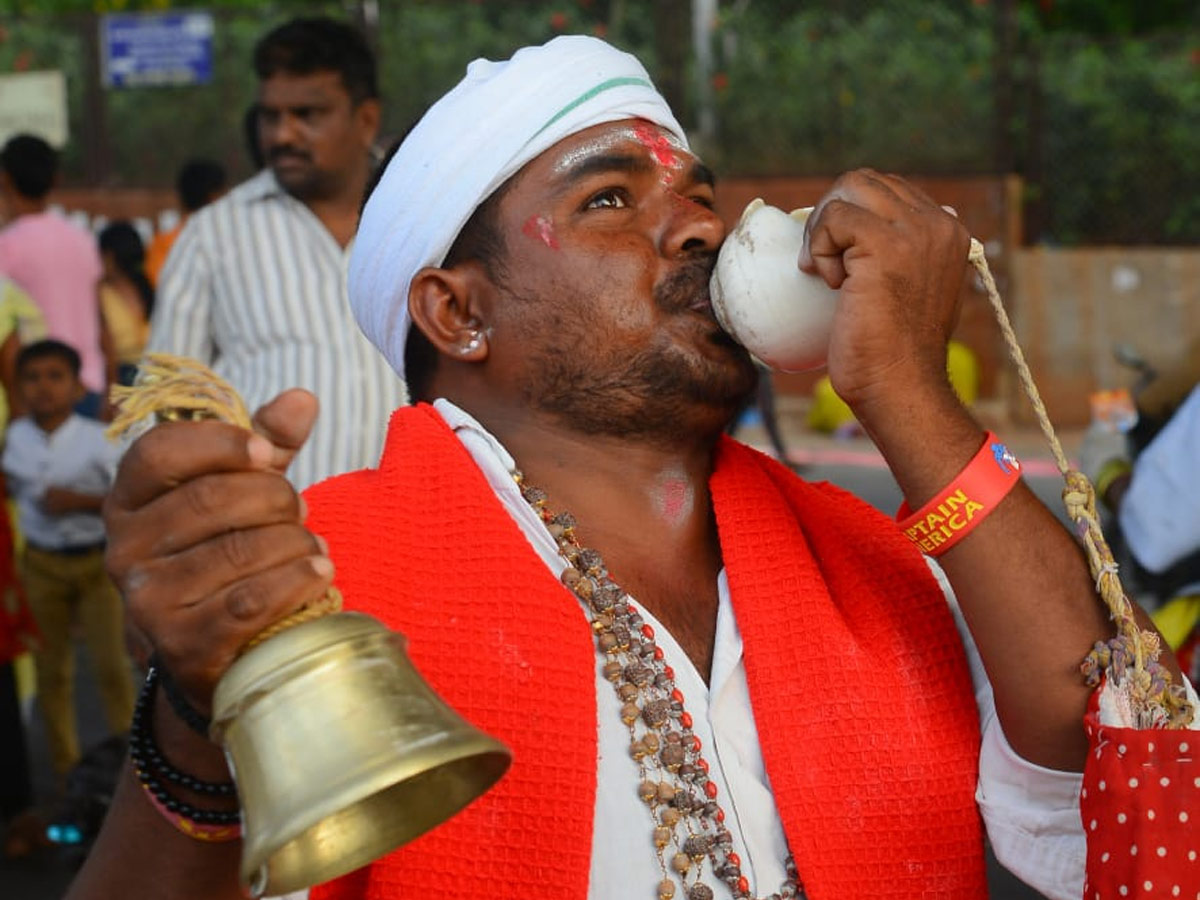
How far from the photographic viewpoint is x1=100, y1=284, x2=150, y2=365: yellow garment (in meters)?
8.65

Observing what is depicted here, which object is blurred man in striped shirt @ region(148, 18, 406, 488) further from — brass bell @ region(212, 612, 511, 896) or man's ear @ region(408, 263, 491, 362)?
brass bell @ region(212, 612, 511, 896)

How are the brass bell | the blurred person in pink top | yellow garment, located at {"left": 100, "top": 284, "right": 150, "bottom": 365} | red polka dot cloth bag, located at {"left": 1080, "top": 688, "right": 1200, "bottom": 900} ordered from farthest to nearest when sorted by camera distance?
yellow garment, located at {"left": 100, "top": 284, "right": 150, "bottom": 365}, the blurred person in pink top, red polka dot cloth bag, located at {"left": 1080, "top": 688, "right": 1200, "bottom": 900}, the brass bell

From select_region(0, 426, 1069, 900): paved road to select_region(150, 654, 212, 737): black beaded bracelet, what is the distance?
220 cm

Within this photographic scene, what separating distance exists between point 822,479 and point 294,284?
2010mm

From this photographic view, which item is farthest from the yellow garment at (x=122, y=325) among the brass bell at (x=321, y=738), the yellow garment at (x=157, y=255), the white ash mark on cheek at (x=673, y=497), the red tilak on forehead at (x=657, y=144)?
the brass bell at (x=321, y=738)

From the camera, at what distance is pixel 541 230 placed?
2.34 metres

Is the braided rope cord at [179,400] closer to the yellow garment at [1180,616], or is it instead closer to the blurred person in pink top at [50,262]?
the yellow garment at [1180,616]

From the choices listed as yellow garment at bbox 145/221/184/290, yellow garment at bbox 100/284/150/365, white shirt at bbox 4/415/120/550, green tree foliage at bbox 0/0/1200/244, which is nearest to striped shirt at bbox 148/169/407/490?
white shirt at bbox 4/415/120/550

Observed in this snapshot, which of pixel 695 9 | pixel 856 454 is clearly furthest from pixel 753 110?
pixel 856 454

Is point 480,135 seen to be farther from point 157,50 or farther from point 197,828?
point 157,50

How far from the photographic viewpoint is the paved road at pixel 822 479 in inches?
204

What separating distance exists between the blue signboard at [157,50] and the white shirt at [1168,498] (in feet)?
41.9

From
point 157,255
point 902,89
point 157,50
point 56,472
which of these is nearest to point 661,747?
point 56,472

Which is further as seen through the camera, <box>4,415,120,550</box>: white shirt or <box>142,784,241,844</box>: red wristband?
<box>4,415,120,550</box>: white shirt
